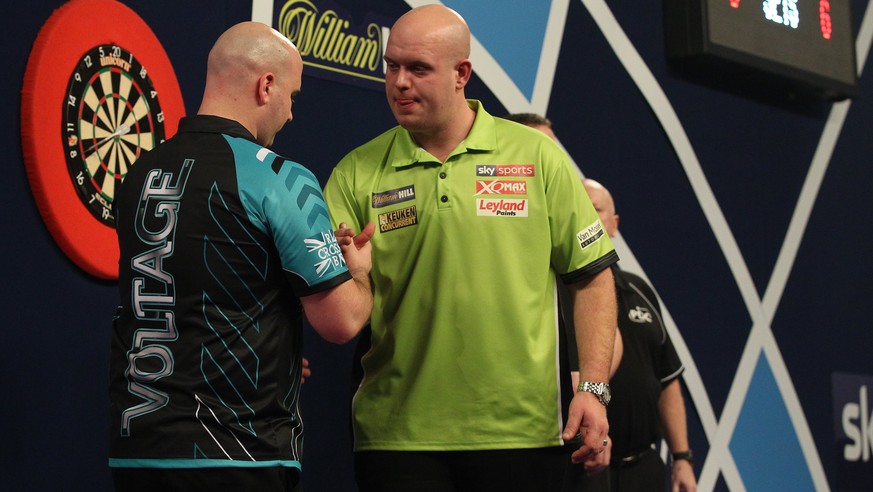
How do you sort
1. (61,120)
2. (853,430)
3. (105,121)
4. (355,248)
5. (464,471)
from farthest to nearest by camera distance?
(853,430) → (105,121) → (61,120) → (464,471) → (355,248)

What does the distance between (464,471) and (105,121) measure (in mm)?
1291

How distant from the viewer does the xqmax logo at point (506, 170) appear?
2.74m

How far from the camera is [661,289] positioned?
499 centimetres

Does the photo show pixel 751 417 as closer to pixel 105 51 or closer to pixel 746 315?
pixel 746 315

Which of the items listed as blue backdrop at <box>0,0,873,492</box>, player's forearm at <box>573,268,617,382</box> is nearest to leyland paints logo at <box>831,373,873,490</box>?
blue backdrop at <box>0,0,873,492</box>

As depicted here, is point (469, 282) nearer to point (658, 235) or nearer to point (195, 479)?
point (195, 479)

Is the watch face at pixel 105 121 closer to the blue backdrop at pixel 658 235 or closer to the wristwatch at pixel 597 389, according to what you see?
the blue backdrop at pixel 658 235

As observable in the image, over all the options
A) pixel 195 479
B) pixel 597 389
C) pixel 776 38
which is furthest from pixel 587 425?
pixel 776 38

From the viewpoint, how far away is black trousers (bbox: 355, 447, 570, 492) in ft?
8.54

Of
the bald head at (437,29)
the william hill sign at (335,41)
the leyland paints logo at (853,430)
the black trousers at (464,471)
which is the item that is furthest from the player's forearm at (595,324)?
the leyland paints logo at (853,430)

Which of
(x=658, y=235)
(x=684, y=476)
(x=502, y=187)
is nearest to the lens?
(x=502, y=187)

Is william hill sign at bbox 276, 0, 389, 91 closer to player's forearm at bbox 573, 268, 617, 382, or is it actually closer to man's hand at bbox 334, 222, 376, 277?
man's hand at bbox 334, 222, 376, 277

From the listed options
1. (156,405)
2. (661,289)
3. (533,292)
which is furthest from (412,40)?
(661,289)

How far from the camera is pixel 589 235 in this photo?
2.74 meters
